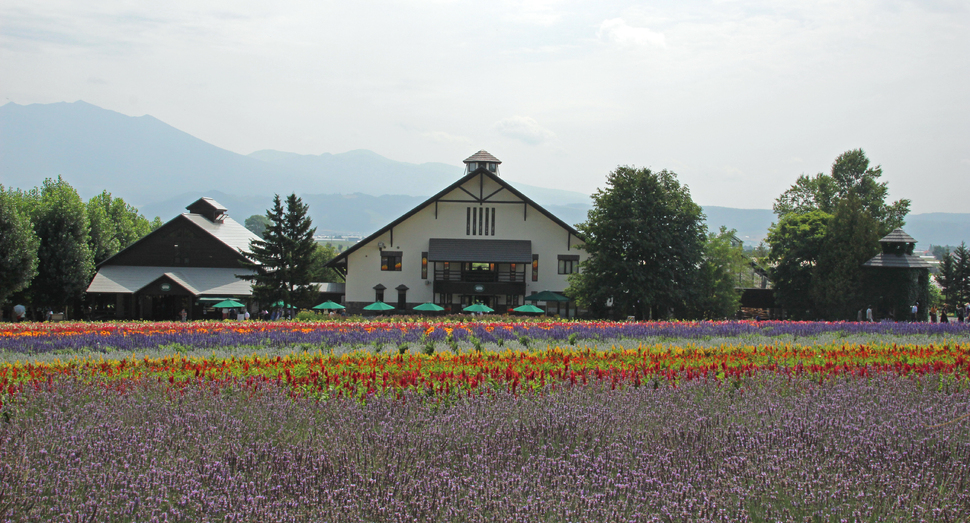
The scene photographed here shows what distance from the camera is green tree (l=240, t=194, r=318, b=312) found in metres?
45.6

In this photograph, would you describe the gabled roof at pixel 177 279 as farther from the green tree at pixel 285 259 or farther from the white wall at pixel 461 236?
the white wall at pixel 461 236

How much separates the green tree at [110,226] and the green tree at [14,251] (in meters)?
10.8

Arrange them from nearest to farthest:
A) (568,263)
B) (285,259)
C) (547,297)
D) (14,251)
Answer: (14,251), (285,259), (547,297), (568,263)

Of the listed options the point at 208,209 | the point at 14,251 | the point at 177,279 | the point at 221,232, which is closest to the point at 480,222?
the point at 177,279

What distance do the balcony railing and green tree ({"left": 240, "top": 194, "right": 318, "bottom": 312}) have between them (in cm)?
924

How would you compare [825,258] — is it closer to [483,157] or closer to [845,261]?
[845,261]

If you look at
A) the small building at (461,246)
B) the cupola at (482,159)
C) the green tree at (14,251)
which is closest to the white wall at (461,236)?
the small building at (461,246)

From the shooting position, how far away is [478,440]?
6.77 m

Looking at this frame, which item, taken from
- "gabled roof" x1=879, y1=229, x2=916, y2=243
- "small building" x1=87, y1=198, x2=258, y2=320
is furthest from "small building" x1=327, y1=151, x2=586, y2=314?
"gabled roof" x1=879, y1=229, x2=916, y2=243

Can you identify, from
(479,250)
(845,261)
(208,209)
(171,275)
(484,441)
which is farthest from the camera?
Answer: (208,209)

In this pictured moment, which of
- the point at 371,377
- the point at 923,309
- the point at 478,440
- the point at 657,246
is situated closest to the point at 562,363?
the point at 371,377

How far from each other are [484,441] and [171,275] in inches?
1814

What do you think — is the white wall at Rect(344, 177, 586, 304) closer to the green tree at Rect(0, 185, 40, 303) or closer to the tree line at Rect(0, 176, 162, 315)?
the tree line at Rect(0, 176, 162, 315)

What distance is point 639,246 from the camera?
39.2 m
